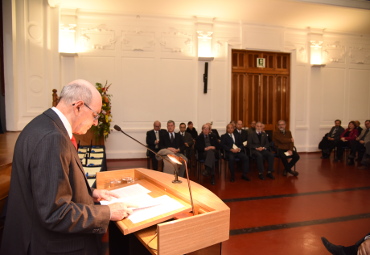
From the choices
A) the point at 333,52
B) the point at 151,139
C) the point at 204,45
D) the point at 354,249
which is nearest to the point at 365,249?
the point at 354,249

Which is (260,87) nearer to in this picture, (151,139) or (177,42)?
(177,42)

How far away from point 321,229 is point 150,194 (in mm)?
2596

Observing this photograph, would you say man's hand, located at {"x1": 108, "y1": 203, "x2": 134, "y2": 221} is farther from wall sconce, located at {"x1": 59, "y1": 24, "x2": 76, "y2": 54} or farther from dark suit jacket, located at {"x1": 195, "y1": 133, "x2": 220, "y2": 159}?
wall sconce, located at {"x1": 59, "y1": 24, "x2": 76, "y2": 54}

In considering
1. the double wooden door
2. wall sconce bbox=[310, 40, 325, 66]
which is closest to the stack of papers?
the double wooden door

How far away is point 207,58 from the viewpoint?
7844 mm

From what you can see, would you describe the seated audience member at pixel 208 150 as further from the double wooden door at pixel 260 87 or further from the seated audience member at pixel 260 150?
the double wooden door at pixel 260 87

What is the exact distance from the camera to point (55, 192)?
3.52 feet

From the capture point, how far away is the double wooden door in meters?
8.48

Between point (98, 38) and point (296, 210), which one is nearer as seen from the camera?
point (296, 210)

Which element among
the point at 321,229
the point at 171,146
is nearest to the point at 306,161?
the point at 171,146

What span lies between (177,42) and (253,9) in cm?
229

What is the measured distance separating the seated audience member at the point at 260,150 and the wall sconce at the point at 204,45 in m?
2.76

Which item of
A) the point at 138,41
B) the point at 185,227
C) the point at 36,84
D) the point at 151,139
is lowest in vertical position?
the point at 151,139

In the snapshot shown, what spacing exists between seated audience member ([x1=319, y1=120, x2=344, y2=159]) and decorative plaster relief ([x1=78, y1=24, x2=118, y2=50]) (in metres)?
7.02
